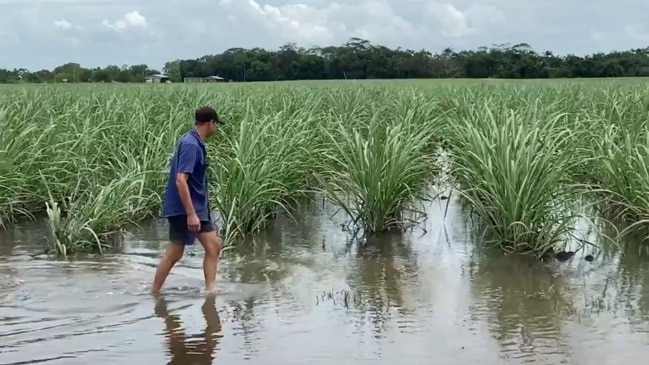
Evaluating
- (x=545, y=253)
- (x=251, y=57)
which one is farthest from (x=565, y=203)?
(x=251, y=57)

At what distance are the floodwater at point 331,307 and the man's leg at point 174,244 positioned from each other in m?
0.17

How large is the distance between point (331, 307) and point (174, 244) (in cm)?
127

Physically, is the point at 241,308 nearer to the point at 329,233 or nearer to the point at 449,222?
the point at 329,233

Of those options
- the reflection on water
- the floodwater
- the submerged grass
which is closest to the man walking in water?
the floodwater

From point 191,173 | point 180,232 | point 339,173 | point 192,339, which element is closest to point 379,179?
point 339,173

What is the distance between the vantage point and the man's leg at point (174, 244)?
18.6ft

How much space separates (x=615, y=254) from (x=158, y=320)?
13.7 feet

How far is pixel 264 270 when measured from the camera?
6527 mm

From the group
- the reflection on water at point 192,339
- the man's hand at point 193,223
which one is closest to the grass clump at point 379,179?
the man's hand at point 193,223

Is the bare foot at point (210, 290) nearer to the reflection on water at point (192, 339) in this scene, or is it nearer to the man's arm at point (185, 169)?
the reflection on water at point (192, 339)

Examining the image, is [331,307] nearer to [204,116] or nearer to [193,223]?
[193,223]

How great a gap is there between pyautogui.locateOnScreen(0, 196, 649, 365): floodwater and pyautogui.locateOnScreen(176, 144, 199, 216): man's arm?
0.75 m

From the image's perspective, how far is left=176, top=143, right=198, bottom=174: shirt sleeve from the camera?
212 inches

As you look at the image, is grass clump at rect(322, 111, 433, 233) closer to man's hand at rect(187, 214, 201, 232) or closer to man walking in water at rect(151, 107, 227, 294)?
man walking in water at rect(151, 107, 227, 294)
